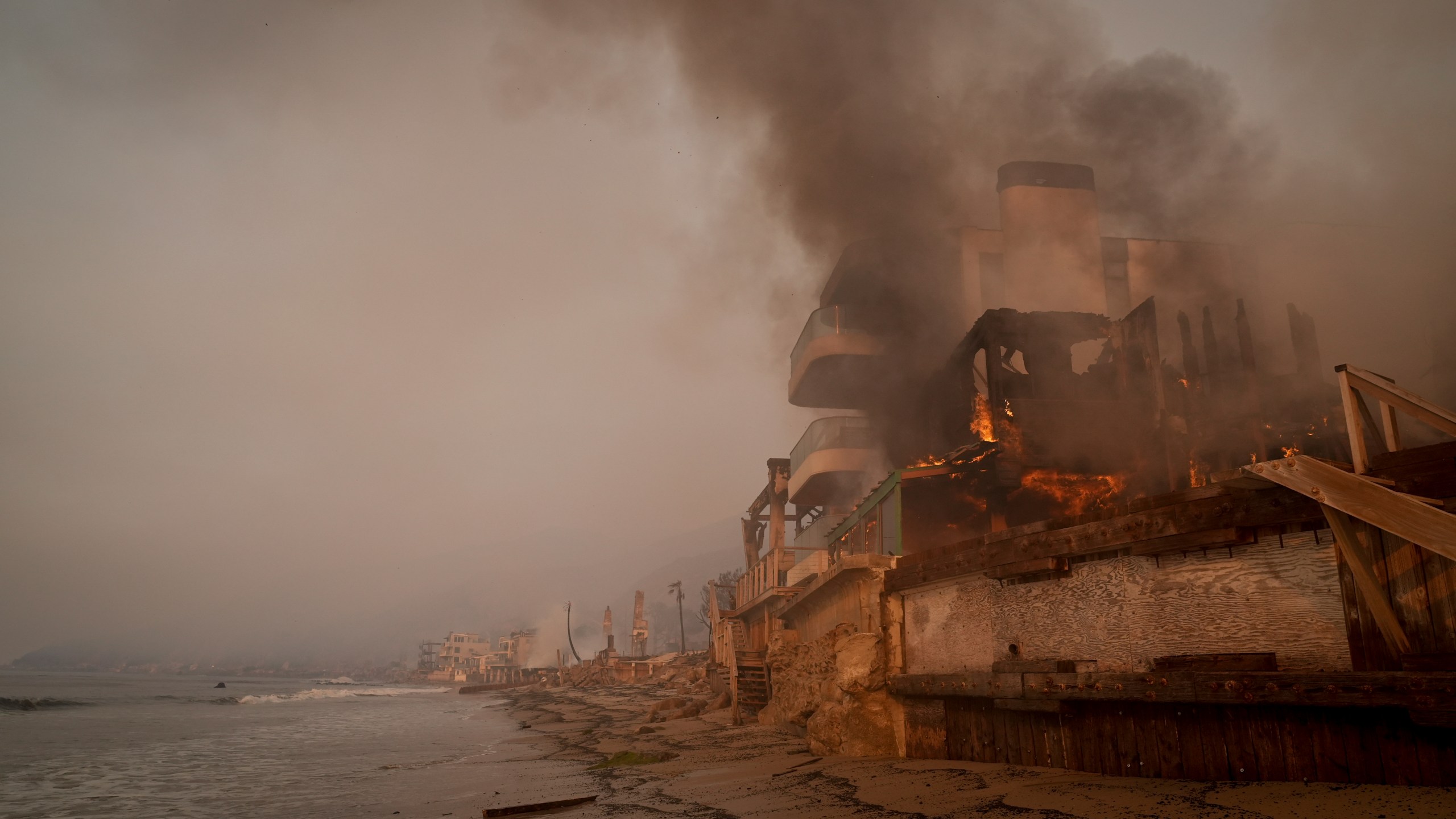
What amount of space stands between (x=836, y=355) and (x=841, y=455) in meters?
3.66

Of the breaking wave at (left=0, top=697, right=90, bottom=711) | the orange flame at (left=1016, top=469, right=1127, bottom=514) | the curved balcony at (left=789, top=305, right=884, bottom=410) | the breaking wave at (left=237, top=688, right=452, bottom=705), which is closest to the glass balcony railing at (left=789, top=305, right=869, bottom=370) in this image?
the curved balcony at (left=789, top=305, right=884, bottom=410)

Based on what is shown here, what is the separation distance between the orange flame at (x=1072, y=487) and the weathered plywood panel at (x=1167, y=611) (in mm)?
10361

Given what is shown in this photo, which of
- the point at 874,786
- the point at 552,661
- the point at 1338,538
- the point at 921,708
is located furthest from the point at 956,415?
the point at 552,661

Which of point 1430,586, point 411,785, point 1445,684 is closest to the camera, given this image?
point 1445,684

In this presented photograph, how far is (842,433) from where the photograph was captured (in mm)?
29000

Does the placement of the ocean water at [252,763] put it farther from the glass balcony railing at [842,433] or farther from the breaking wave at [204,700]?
the breaking wave at [204,700]

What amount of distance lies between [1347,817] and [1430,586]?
4.81ft

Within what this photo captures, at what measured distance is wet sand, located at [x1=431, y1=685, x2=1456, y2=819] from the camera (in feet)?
15.7

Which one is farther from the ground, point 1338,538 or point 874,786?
point 1338,538

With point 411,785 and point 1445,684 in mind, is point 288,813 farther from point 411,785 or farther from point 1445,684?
point 1445,684

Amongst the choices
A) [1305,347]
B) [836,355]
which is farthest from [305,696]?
[1305,347]

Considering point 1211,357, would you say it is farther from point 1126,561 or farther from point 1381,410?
point 1381,410

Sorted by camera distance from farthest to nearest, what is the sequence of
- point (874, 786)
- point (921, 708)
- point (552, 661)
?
point (552, 661) < point (921, 708) < point (874, 786)

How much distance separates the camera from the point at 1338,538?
4.97 metres
